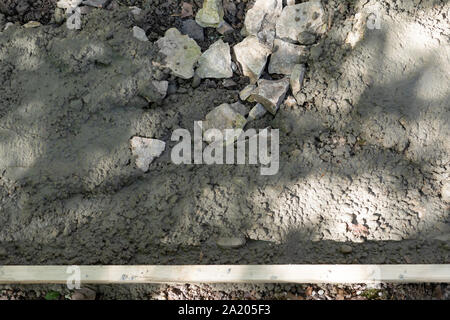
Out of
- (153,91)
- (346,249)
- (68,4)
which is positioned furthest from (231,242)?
(68,4)

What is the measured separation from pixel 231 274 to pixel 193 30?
172 centimetres

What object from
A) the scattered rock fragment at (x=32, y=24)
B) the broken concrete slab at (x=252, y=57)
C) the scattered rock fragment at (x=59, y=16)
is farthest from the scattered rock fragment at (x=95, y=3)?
the broken concrete slab at (x=252, y=57)

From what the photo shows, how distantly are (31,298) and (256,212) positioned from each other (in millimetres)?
1334

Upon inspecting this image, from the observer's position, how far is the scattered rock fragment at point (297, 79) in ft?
9.19

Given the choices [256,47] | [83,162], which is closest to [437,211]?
[256,47]

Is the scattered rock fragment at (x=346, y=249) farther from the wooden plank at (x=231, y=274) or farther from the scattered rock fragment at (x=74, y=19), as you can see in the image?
the scattered rock fragment at (x=74, y=19)

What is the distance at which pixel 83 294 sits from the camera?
2410 mm

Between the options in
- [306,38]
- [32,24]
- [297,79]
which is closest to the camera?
[297,79]

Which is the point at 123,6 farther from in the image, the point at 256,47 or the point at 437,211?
the point at 437,211

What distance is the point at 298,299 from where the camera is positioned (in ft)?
7.95

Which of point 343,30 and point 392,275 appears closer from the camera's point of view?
point 392,275

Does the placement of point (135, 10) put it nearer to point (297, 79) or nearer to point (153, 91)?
point (153, 91)

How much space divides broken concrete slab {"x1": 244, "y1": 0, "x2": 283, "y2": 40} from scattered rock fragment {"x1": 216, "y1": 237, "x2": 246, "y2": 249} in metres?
1.40

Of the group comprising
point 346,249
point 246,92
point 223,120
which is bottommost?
point 346,249
